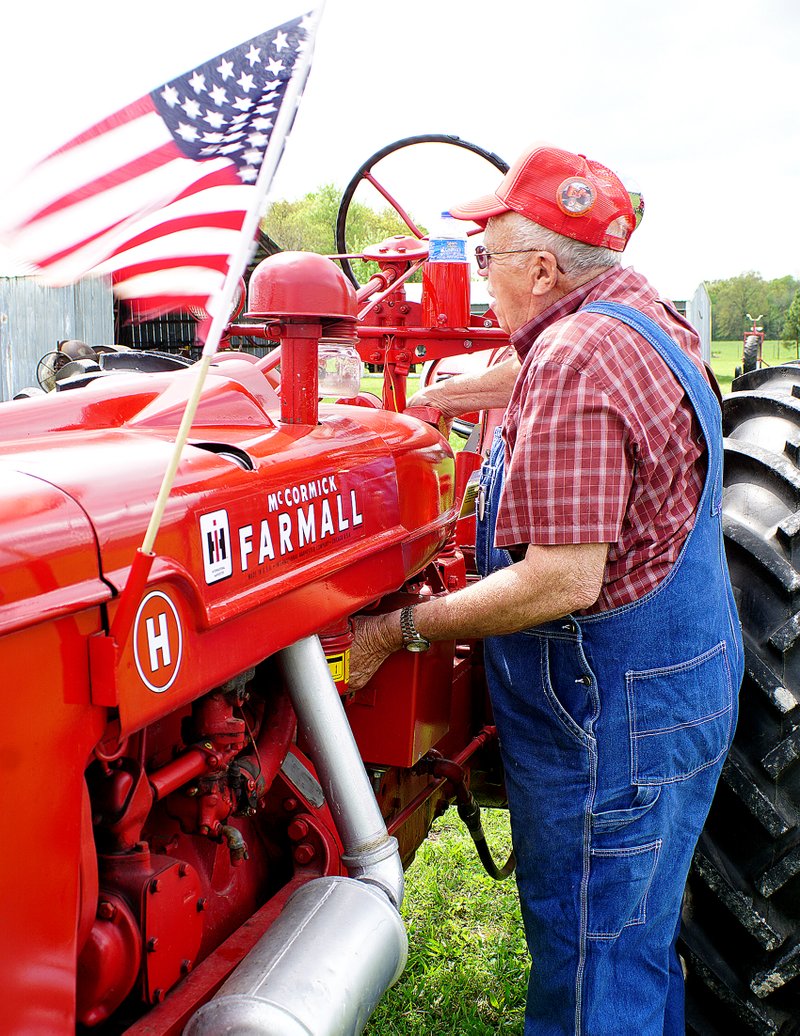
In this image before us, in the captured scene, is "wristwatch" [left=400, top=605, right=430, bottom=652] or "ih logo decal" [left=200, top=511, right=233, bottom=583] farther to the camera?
→ "wristwatch" [left=400, top=605, right=430, bottom=652]

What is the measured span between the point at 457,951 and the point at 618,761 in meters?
1.29

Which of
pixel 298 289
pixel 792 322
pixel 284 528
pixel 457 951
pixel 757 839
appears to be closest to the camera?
pixel 284 528

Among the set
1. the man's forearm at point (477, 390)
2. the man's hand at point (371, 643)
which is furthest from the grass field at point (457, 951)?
the man's forearm at point (477, 390)

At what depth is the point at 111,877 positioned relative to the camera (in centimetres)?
128

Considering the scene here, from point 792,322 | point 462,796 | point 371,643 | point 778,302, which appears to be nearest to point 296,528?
point 371,643

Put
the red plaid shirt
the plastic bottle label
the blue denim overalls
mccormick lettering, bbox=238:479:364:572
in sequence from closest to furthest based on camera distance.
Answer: mccormick lettering, bbox=238:479:364:572 < the red plaid shirt < the blue denim overalls < the plastic bottle label

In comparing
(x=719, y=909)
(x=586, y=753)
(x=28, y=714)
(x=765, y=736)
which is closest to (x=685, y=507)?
(x=586, y=753)

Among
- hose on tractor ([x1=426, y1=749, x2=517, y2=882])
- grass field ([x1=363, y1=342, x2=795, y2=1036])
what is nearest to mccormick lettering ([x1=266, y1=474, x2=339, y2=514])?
hose on tractor ([x1=426, y1=749, x2=517, y2=882])

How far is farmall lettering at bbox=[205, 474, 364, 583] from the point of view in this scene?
1286 mm

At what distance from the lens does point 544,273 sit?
1.91m

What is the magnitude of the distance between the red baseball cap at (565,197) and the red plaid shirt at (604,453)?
0.60ft

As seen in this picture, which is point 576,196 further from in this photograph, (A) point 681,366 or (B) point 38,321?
(B) point 38,321

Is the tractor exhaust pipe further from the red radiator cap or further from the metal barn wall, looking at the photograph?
the metal barn wall

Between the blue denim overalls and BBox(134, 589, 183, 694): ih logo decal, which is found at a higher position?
BBox(134, 589, 183, 694): ih logo decal
